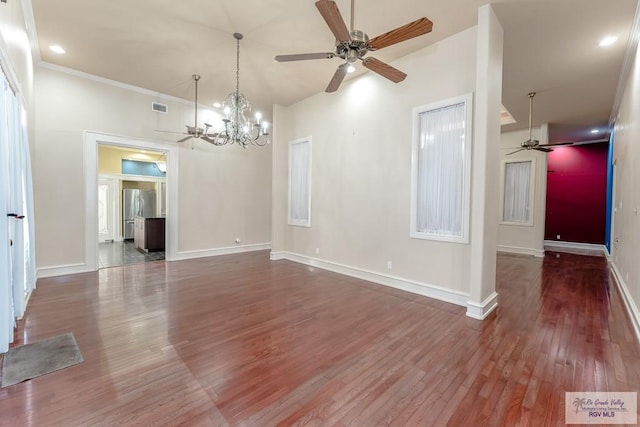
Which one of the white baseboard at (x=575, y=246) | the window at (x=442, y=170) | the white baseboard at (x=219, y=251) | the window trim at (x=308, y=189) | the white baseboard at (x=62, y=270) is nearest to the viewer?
the window at (x=442, y=170)

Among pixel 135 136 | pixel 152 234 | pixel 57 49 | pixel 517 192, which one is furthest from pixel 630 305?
pixel 152 234

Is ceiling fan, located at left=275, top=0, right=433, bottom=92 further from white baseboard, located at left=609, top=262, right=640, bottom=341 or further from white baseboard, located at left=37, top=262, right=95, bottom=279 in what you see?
white baseboard, located at left=37, top=262, right=95, bottom=279

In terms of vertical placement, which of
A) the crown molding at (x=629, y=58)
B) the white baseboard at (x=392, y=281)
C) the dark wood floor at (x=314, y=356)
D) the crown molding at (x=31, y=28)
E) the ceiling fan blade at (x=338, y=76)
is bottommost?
the dark wood floor at (x=314, y=356)

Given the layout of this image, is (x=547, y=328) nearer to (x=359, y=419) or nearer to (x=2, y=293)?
(x=359, y=419)

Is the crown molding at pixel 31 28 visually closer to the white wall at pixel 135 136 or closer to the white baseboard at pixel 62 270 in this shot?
the white wall at pixel 135 136

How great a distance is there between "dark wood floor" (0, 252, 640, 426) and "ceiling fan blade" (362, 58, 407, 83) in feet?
9.13

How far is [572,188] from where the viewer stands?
9.11 m

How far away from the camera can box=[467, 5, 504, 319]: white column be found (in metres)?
3.26

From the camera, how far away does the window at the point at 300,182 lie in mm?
6207

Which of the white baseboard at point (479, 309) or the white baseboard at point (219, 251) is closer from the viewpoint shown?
the white baseboard at point (479, 309)

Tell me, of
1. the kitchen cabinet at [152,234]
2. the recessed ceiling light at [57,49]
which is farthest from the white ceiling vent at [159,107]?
the kitchen cabinet at [152,234]

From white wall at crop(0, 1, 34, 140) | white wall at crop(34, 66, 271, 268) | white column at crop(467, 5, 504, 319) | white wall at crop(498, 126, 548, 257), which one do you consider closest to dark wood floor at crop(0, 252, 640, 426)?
white column at crop(467, 5, 504, 319)

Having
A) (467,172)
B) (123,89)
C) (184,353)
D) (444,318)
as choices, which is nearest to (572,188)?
(467,172)

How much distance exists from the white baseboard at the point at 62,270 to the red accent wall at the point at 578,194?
498 inches
